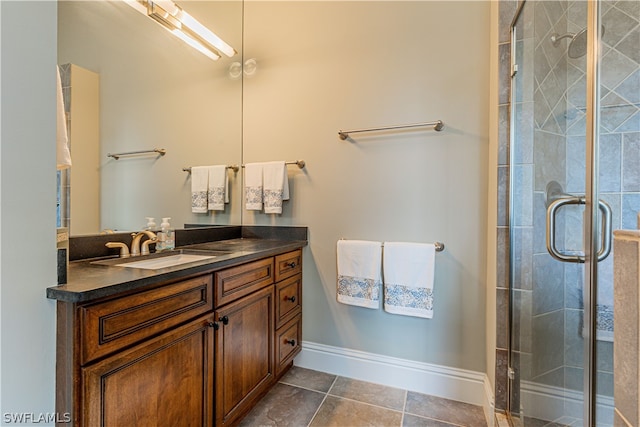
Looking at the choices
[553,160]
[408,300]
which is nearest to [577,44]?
[553,160]

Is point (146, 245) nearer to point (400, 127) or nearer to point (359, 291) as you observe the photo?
point (359, 291)

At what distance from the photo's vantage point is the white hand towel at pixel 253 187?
204 cm

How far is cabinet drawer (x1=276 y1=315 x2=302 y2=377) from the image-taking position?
1704 millimetres

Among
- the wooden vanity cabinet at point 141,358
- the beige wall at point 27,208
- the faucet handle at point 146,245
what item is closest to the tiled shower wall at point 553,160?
the wooden vanity cabinet at point 141,358

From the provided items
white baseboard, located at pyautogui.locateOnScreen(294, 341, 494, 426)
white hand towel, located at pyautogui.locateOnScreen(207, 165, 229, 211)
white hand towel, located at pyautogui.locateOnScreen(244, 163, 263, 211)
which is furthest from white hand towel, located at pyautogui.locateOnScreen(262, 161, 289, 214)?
white baseboard, located at pyautogui.locateOnScreen(294, 341, 494, 426)

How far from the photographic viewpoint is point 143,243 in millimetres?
1492

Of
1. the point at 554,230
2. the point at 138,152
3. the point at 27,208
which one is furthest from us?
the point at 138,152

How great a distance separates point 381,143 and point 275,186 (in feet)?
2.46

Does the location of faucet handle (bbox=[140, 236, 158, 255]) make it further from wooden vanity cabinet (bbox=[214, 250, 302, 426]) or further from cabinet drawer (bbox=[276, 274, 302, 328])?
cabinet drawer (bbox=[276, 274, 302, 328])

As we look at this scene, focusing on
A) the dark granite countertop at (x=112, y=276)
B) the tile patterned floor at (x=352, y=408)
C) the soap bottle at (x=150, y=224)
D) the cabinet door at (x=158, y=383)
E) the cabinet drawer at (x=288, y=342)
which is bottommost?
the tile patterned floor at (x=352, y=408)

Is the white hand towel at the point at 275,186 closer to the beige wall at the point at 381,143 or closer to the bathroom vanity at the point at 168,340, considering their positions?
the beige wall at the point at 381,143

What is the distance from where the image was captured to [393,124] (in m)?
1.79

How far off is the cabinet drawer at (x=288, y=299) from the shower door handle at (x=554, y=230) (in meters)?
1.33

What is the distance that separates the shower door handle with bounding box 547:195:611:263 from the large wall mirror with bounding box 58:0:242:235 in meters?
1.86
